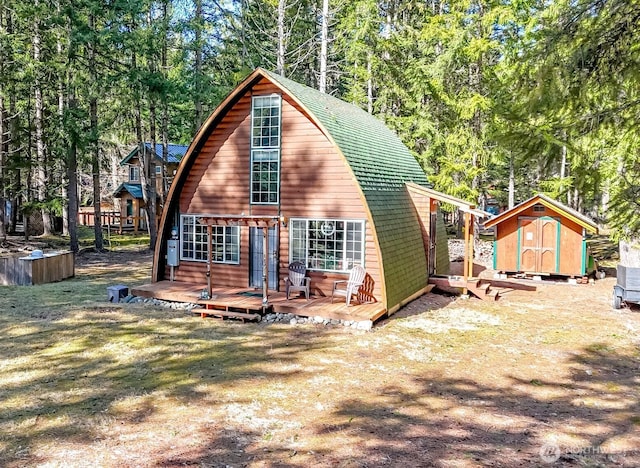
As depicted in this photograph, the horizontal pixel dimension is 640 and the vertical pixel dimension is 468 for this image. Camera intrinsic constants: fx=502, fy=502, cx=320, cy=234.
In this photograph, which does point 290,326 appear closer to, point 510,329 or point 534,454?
point 510,329

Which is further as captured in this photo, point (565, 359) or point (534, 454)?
point (565, 359)

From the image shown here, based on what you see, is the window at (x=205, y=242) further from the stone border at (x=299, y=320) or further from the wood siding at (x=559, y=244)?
the wood siding at (x=559, y=244)

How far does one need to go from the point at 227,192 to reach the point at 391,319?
535cm

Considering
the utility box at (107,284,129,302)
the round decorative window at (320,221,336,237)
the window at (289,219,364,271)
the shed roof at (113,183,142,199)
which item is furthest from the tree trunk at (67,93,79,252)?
the shed roof at (113,183,142,199)

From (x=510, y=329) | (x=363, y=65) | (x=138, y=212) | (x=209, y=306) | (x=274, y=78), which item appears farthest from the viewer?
(x=138, y=212)

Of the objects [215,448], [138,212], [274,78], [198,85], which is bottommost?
[215,448]

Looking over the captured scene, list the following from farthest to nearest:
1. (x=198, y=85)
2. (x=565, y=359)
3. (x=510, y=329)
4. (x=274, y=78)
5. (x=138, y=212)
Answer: (x=138, y=212) < (x=198, y=85) < (x=274, y=78) < (x=510, y=329) < (x=565, y=359)

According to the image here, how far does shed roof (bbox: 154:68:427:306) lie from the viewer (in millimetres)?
11047

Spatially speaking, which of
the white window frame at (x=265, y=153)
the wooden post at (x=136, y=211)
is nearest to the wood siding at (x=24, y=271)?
the white window frame at (x=265, y=153)

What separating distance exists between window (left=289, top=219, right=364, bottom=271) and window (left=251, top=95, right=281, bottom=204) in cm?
106

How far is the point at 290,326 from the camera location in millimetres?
10133

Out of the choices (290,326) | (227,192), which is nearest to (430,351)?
(290,326)

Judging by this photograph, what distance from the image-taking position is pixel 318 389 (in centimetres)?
680

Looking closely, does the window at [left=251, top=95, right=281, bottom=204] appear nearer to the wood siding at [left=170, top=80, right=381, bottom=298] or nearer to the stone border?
the wood siding at [left=170, top=80, right=381, bottom=298]
